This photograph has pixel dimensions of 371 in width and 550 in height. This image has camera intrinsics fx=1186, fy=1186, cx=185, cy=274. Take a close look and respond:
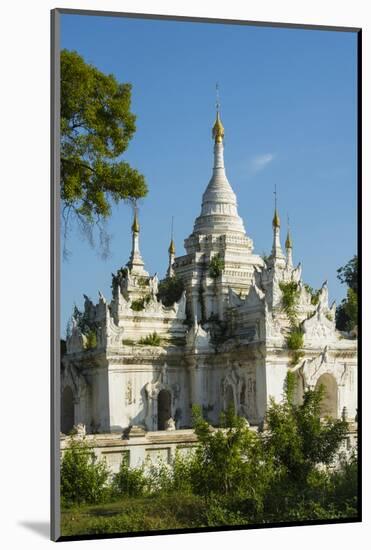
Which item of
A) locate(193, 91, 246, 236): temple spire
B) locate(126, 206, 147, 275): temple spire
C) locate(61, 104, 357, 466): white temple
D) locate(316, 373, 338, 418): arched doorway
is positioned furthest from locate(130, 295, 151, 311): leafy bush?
locate(316, 373, 338, 418): arched doorway

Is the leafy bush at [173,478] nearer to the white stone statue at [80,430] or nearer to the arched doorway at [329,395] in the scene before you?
the white stone statue at [80,430]

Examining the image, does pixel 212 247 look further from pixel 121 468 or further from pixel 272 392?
pixel 121 468

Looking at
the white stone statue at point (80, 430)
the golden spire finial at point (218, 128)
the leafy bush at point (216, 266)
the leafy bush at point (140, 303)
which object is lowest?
the white stone statue at point (80, 430)

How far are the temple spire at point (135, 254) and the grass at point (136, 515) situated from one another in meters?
2.39

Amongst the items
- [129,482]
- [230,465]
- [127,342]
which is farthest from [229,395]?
[129,482]

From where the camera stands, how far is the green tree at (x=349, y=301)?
38.8 feet

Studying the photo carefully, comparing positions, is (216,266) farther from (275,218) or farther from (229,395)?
(275,218)

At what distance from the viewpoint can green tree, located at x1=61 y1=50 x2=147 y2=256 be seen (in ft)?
35.4

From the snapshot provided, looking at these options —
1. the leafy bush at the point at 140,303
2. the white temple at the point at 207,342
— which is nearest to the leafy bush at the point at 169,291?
the white temple at the point at 207,342

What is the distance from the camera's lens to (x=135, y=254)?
39.2 ft

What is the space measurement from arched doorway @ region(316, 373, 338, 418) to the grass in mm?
1833

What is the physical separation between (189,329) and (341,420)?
2.51 meters

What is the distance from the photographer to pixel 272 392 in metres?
12.6

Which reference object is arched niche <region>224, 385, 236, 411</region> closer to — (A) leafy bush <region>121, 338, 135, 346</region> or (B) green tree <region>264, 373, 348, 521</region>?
(B) green tree <region>264, 373, 348, 521</region>
